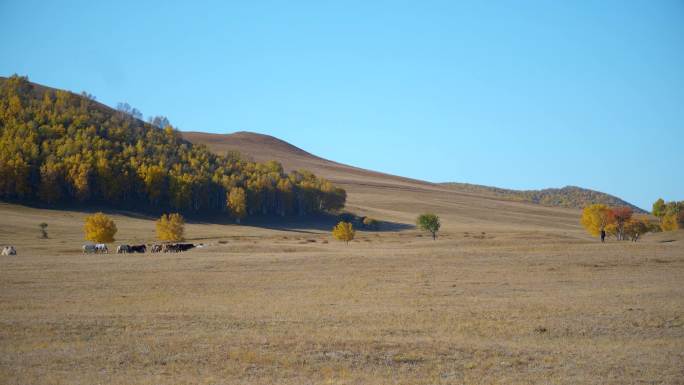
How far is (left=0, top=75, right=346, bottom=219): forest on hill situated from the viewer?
319ft

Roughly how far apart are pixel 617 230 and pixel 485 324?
59661 mm

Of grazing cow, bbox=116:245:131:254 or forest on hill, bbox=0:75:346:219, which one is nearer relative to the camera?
grazing cow, bbox=116:245:131:254

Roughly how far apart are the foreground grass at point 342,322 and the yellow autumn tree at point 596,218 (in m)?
40.0

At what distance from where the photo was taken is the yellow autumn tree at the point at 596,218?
249 feet

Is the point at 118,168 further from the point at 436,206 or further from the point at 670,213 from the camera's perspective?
the point at 670,213

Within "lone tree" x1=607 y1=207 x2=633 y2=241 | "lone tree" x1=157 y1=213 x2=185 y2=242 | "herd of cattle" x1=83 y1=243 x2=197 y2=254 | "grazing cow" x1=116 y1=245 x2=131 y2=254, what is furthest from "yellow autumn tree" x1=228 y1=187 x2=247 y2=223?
"lone tree" x1=607 y1=207 x2=633 y2=241

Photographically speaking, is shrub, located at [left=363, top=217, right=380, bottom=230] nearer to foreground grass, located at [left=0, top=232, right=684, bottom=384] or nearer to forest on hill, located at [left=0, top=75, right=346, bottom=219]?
A: forest on hill, located at [left=0, top=75, right=346, bottom=219]

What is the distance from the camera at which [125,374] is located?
532 inches

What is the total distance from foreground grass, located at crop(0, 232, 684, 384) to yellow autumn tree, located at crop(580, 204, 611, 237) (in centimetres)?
3999

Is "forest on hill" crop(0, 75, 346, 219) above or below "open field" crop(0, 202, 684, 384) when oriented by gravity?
above

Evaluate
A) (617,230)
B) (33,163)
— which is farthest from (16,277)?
(33,163)

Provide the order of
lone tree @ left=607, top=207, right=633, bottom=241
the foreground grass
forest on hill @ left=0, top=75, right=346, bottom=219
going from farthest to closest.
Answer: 1. forest on hill @ left=0, top=75, right=346, bottom=219
2. lone tree @ left=607, top=207, right=633, bottom=241
3. the foreground grass

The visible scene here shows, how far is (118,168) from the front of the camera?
10475cm

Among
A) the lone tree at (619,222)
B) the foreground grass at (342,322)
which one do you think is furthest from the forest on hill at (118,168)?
the foreground grass at (342,322)
